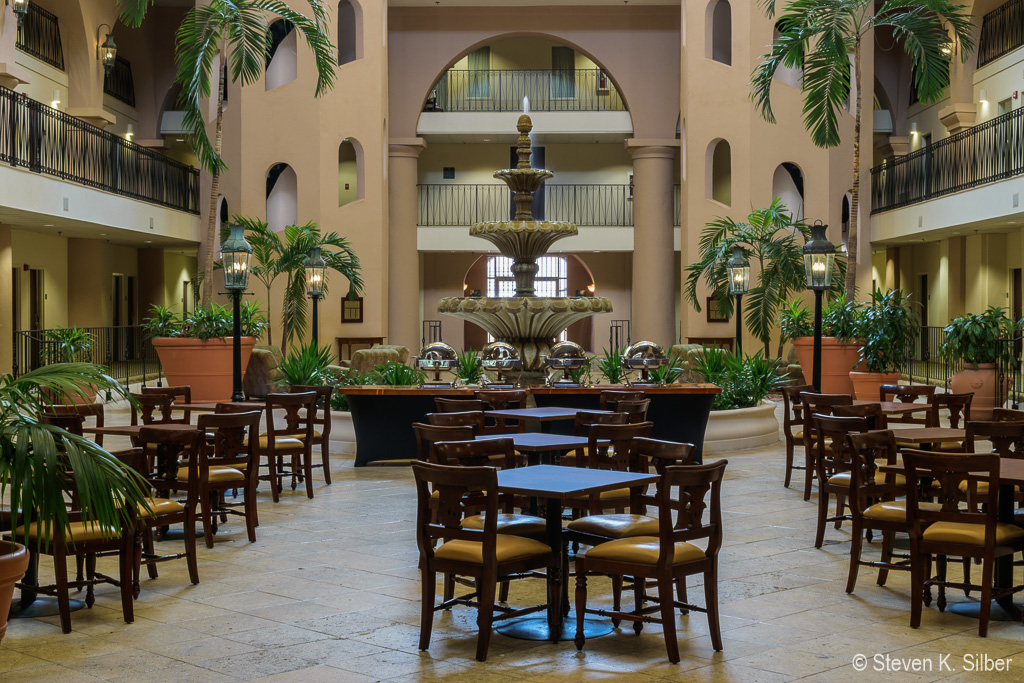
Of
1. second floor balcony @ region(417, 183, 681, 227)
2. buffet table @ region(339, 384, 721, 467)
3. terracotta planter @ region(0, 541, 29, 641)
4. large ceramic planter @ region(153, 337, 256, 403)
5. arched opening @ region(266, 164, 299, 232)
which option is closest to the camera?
terracotta planter @ region(0, 541, 29, 641)

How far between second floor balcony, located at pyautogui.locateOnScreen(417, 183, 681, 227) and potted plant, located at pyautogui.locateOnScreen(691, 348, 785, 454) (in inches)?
509

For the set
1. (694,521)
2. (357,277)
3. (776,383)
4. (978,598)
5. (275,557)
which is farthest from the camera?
(357,277)

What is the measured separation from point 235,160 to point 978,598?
1709 cm

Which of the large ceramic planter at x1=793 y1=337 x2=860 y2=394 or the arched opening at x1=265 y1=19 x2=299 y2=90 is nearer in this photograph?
the large ceramic planter at x1=793 y1=337 x2=860 y2=394

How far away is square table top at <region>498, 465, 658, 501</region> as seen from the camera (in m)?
4.72

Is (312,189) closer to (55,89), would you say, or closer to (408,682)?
(55,89)

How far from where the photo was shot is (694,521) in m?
4.73

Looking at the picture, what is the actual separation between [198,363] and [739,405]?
7.42m

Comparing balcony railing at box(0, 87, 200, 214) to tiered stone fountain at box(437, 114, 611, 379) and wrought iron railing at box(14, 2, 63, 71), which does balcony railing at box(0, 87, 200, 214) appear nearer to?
wrought iron railing at box(14, 2, 63, 71)

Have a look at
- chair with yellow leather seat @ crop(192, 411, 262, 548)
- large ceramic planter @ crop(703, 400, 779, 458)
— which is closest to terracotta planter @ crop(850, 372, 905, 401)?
large ceramic planter @ crop(703, 400, 779, 458)

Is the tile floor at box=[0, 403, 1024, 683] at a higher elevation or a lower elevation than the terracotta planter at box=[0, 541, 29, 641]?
lower

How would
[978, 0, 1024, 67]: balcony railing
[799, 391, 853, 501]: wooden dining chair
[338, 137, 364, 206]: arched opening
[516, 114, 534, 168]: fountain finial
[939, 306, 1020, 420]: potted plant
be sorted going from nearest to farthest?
A: [799, 391, 853, 501]: wooden dining chair < [516, 114, 534, 168]: fountain finial < [939, 306, 1020, 420]: potted plant < [978, 0, 1024, 67]: balcony railing < [338, 137, 364, 206]: arched opening

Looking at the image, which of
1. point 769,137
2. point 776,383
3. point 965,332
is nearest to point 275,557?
point 776,383

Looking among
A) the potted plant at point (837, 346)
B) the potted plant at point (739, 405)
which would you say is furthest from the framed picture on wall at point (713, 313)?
the potted plant at point (739, 405)
